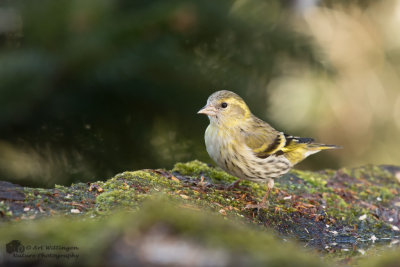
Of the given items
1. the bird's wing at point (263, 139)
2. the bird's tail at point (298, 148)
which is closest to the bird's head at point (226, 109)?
the bird's wing at point (263, 139)

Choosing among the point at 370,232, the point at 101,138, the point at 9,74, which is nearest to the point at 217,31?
the point at 101,138

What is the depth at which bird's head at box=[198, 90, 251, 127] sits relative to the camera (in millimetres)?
3578

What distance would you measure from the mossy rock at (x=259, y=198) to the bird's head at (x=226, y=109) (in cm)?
36

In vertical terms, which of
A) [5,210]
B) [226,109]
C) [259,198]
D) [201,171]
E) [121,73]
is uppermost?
[121,73]

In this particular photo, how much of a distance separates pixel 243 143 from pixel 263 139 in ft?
0.70

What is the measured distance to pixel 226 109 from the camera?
3736 millimetres

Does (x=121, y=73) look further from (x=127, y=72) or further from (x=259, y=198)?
(x=259, y=198)

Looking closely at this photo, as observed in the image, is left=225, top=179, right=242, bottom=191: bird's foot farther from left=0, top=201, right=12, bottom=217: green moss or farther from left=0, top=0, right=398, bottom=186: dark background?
left=0, top=201, right=12, bottom=217: green moss

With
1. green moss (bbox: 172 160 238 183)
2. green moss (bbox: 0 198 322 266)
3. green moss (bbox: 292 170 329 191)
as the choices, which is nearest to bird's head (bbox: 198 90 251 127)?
green moss (bbox: 172 160 238 183)

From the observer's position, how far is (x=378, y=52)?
6875mm

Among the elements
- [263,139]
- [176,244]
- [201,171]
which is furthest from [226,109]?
[176,244]

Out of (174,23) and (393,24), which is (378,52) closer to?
(393,24)

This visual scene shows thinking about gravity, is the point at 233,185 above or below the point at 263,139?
below

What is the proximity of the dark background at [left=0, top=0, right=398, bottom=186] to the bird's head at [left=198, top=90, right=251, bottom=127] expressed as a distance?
57mm
